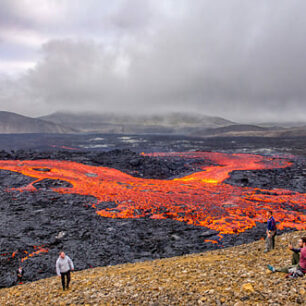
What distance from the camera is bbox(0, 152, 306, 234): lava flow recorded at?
23.1 metres

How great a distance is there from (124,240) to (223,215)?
1077cm

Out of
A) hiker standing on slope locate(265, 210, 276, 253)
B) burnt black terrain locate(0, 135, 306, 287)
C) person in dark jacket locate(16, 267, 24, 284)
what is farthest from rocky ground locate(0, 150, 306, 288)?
hiker standing on slope locate(265, 210, 276, 253)

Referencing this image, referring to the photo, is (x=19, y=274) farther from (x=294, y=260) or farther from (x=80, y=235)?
(x=294, y=260)

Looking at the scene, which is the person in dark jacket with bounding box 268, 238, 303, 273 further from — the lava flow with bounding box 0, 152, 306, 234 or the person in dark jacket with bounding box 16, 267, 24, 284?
the person in dark jacket with bounding box 16, 267, 24, 284

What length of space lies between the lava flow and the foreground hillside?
957cm

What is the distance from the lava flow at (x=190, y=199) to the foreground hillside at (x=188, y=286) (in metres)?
9.57

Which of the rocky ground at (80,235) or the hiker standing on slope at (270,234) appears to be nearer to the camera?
the hiker standing on slope at (270,234)

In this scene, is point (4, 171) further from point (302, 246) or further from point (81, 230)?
point (302, 246)

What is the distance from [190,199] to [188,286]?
21.7 m

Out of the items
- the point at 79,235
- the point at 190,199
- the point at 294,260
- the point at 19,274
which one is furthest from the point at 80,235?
the point at 294,260

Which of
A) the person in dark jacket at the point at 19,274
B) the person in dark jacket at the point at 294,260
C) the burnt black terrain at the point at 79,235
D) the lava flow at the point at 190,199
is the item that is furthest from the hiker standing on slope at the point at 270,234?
the person in dark jacket at the point at 19,274

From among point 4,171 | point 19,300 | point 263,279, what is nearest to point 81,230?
point 19,300

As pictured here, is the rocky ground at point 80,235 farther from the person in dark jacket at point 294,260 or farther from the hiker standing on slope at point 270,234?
the person in dark jacket at point 294,260

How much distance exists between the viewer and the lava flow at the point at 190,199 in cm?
2311
